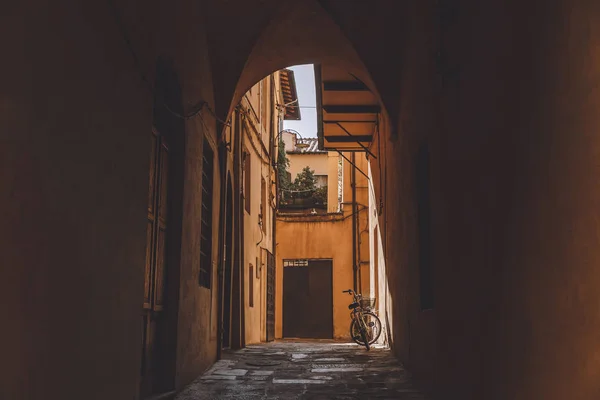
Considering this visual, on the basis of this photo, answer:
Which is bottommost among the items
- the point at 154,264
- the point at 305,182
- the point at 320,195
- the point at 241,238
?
the point at 154,264

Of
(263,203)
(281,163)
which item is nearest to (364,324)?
(263,203)

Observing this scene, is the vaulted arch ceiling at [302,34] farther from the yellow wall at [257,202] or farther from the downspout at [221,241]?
the yellow wall at [257,202]

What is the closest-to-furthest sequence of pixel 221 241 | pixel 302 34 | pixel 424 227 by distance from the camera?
pixel 424 227 → pixel 302 34 → pixel 221 241

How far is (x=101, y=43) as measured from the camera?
370cm

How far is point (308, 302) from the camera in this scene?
26375 mm

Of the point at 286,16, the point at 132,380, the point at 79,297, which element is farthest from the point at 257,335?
the point at 79,297

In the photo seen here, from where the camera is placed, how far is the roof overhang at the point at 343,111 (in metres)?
10.8

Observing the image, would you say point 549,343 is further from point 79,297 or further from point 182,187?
point 182,187

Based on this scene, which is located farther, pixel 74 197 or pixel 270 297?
pixel 270 297

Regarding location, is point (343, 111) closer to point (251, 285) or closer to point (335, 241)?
point (251, 285)

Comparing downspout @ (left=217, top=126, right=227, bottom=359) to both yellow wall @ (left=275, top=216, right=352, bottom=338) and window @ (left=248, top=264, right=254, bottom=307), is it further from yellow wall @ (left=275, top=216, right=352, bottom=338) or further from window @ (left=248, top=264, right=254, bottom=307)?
yellow wall @ (left=275, top=216, right=352, bottom=338)

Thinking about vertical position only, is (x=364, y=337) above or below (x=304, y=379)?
above

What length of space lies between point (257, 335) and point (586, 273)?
1246cm

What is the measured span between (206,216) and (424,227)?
9.57 ft
